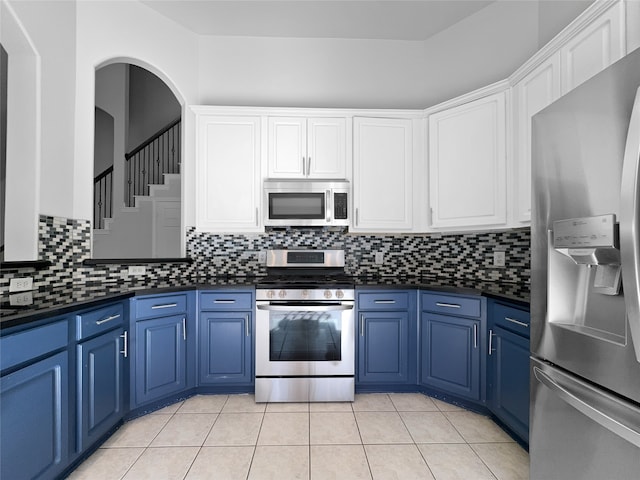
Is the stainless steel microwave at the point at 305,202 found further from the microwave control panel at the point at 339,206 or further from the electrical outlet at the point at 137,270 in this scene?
the electrical outlet at the point at 137,270

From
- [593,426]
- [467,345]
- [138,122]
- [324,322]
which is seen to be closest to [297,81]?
[324,322]

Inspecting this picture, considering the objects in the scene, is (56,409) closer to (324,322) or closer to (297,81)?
(324,322)

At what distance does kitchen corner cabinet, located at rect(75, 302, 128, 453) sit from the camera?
1775 mm

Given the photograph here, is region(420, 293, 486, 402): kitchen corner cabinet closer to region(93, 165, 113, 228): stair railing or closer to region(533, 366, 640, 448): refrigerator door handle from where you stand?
region(533, 366, 640, 448): refrigerator door handle

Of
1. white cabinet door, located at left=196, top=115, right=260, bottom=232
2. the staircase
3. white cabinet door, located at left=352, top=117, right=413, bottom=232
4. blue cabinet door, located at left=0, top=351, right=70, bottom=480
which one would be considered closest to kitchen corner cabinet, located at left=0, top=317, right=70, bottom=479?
blue cabinet door, located at left=0, top=351, right=70, bottom=480

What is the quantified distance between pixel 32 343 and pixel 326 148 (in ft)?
7.95

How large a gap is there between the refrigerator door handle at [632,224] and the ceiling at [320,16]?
2.69 m

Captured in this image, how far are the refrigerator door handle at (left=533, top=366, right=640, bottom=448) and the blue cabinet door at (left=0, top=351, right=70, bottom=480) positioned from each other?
2.07 meters

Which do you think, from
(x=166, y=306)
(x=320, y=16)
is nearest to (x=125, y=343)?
(x=166, y=306)

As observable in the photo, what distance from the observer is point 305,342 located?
2635mm

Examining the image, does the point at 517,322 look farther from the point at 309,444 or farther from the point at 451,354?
the point at 309,444

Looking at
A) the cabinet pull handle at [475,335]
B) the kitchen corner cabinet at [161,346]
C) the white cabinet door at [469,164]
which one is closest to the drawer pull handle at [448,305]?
the cabinet pull handle at [475,335]

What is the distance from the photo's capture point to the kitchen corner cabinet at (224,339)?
8.75 ft

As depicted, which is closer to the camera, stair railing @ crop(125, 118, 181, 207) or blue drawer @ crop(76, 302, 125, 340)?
blue drawer @ crop(76, 302, 125, 340)
